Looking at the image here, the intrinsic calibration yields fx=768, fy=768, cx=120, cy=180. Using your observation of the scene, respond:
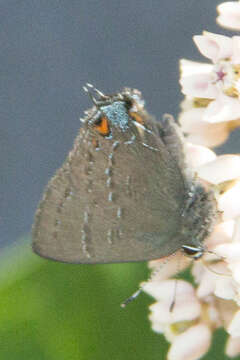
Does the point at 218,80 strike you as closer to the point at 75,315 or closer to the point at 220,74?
the point at 220,74

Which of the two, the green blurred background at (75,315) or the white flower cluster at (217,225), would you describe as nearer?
the white flower cluster at (217,225)

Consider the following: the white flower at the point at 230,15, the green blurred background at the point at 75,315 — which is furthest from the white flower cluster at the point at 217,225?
the green blurred background at the point at 75,315

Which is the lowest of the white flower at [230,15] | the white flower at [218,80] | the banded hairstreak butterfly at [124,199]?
the banded hairstreak butterfly at [124,199]

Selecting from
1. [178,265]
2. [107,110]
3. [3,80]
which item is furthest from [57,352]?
[3,80]

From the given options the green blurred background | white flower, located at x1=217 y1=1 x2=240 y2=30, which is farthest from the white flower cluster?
the green blurred background

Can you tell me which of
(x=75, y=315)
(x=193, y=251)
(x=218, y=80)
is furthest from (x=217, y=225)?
(x=75, y=315)

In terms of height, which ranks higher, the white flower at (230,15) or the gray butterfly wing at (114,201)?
the white flower at (230,15)

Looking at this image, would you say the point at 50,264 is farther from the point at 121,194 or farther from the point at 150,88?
→ the point at 150,88

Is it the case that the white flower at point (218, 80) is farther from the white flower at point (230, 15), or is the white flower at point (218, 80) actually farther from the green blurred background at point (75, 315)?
the green blurred background at point (75, 315)
